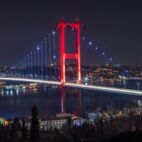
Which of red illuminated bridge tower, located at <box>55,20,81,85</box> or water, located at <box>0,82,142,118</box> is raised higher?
red illuminated bridge tower, located at <box>55,20,81,85</box>

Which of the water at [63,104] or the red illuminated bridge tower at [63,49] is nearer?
the water at [63,104]

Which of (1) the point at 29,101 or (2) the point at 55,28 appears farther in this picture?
(1) the point at 29,101

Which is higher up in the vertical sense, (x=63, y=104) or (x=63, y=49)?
(x=63, y=49)

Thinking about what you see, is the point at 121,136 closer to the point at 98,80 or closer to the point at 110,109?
the point at 110,109

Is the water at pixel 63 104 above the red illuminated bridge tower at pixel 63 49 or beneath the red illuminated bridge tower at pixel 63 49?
beneath

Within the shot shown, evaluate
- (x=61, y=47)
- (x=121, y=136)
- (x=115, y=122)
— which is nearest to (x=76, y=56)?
(x=61, y=47)

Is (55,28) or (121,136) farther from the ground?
(55,28)

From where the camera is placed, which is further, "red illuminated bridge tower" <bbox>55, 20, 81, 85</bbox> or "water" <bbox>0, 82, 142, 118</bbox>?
"red illuminated bridge tower" <bbox>55, 20, 81, 85</bbox>

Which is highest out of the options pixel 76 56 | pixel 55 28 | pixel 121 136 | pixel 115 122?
pixel 55 28

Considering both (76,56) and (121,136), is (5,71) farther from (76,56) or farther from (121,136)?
(121,136)

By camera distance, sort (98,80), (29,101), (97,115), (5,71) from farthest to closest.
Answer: (5,71), (98,80), (29,101), (97,115)

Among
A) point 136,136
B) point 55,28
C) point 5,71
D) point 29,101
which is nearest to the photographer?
point 136,136
